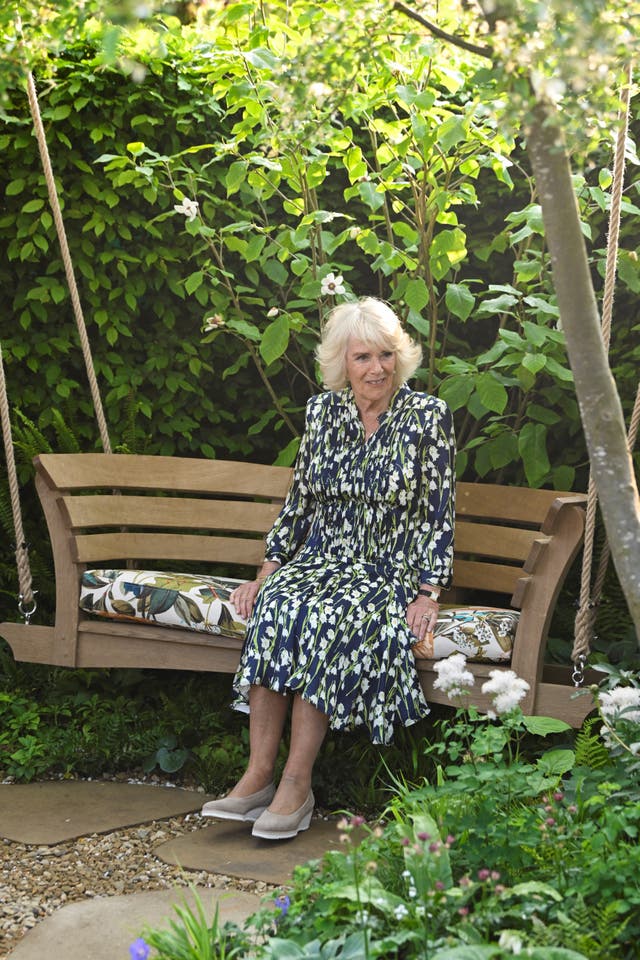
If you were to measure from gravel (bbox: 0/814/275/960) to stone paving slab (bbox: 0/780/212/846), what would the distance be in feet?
0.16

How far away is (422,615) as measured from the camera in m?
3.20

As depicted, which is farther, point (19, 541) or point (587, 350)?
point (19, 541)

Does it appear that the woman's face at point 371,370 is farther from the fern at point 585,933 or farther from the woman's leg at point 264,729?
the fern at point 585,933

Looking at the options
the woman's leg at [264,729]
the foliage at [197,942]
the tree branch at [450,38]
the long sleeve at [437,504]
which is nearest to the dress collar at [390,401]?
the long sleeve at [437,504]

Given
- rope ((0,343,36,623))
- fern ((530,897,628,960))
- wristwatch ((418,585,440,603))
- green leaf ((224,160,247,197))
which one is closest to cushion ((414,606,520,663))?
wristwatch ((418,585,440,603))

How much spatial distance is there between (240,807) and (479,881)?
1.08 meters

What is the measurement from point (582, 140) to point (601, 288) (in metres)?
2.14

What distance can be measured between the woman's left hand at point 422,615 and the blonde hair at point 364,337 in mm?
741

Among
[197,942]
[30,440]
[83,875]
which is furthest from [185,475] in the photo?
[197,942]

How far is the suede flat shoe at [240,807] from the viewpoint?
9.88 ft

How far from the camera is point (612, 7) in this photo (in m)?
1.85

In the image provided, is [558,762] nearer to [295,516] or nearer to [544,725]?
[544,725]

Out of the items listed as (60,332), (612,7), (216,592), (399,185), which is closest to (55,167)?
(60,332)

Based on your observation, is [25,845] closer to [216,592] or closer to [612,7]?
[216,592]
